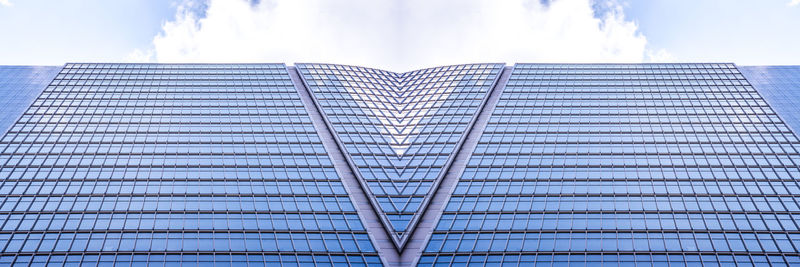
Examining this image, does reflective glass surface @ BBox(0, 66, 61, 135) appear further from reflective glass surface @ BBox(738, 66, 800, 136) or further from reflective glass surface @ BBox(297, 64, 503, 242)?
reflective glass surface @ BBox(738, 66, 800, 136)

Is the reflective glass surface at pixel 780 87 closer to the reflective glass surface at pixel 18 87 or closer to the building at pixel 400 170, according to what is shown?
the building at pixel 400 170

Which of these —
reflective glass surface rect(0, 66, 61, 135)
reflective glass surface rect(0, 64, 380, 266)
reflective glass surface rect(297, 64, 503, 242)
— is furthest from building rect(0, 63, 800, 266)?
reflective glass surface rect(0, 66, 61, 135)

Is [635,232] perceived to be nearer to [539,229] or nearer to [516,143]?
[539,229]

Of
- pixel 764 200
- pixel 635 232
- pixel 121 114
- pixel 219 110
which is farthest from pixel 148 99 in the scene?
pixel 764 200

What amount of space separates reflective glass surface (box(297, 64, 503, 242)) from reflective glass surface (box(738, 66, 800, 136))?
99.5 feet

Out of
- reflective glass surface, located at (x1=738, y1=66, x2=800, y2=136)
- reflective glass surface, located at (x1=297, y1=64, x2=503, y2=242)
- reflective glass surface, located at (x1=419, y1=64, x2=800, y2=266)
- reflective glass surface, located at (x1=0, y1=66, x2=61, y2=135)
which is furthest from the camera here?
reflective glass surface, located at (x1=738, y1=66, x2=800, y2=136)

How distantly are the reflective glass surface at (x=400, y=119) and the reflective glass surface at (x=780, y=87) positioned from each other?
30324 millimetres

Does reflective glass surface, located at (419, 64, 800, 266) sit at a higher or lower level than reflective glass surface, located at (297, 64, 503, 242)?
higher

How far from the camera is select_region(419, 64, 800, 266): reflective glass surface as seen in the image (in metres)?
38.3

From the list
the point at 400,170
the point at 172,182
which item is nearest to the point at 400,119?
the point at 400,170

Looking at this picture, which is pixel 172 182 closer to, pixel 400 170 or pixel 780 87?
pixel 400 170

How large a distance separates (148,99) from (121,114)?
4777 mm

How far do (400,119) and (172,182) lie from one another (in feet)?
82.4

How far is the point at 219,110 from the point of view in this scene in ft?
203
